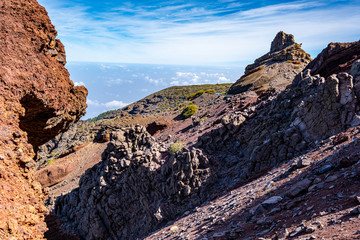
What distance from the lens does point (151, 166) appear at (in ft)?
61.8

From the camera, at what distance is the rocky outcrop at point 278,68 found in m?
36.6

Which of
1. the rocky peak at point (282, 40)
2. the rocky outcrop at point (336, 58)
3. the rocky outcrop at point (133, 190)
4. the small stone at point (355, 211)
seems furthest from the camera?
the rocky peak at point (282, 40)

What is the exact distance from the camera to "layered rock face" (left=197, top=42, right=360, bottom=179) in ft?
42.1

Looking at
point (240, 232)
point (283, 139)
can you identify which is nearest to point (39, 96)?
point (240, 232)

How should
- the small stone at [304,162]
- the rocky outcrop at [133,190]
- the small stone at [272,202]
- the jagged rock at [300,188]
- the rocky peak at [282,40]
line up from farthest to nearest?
the rocky peak at [282,40]
the rocky outcrop at [133,190]
the small stone at [304,162]
the small stone at [272,202]
the jagged rock at [300,188]

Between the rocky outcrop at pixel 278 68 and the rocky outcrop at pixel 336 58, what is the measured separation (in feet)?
32.1

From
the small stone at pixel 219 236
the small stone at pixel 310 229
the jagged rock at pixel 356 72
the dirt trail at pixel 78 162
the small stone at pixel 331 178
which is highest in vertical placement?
the jagged rock at pixel 356 72

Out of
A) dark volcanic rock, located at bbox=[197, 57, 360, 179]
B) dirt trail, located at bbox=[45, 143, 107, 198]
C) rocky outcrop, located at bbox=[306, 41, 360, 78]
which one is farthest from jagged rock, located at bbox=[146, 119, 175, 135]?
rocky outcrop, located at bbox=[306, 41, 360, 78]

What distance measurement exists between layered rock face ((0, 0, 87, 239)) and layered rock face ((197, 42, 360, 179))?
11.7 metres

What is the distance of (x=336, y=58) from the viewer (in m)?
20.1

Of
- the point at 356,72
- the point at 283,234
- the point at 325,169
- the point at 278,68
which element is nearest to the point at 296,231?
the point at 283,234

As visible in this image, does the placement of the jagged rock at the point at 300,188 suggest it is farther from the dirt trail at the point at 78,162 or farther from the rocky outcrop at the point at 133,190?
the dirt trail at the point at 78,162

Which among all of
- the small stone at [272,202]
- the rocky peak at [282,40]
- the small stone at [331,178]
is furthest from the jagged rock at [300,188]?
the rocky peak at [282,40]

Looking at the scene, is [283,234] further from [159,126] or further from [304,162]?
[159,126]
